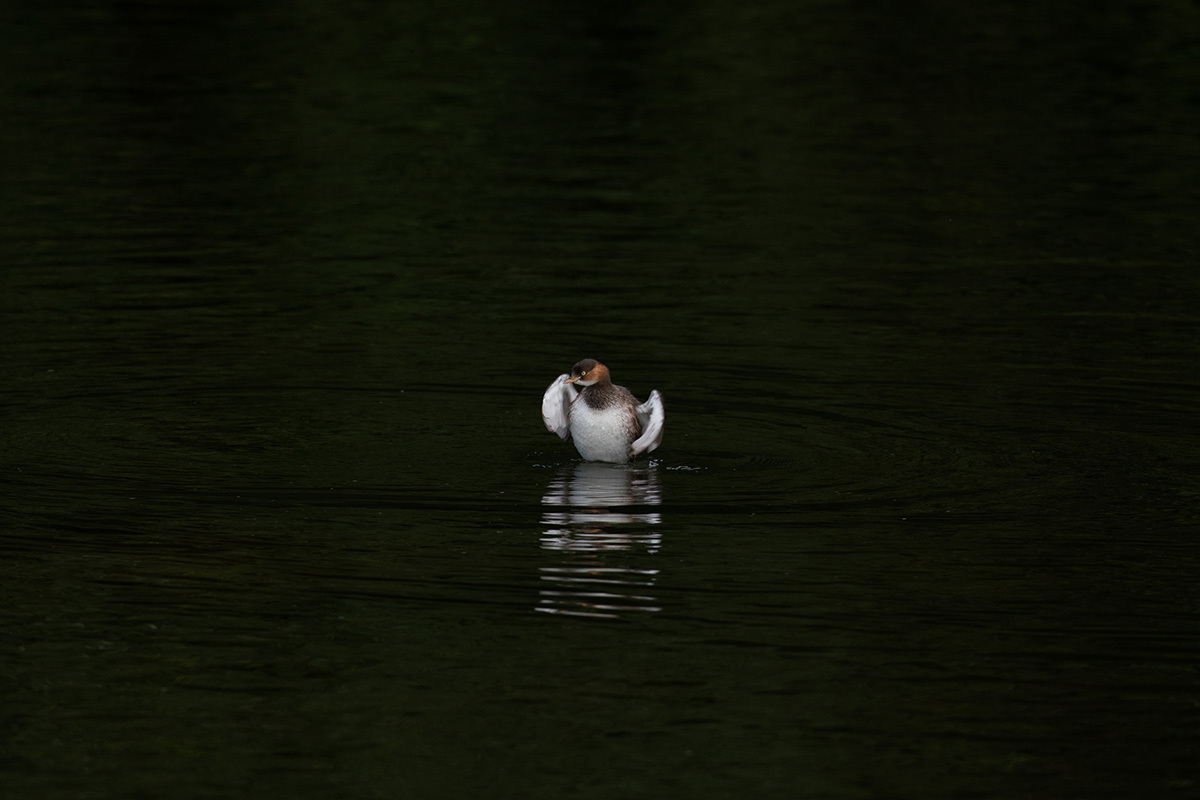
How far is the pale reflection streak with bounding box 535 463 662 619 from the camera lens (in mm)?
10719

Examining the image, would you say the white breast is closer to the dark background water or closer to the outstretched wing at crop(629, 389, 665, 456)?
the outstretched wing at crop(629, 389, 665, 456)

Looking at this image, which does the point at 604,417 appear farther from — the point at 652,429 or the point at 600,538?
the point at 600,538

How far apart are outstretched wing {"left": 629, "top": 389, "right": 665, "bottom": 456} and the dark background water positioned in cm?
22

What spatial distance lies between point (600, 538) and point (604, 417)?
1849 mm

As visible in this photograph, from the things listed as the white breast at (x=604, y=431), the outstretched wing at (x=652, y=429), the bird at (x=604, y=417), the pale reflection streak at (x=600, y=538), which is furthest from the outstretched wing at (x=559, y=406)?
the outstretched wing at (x=652, y=429)

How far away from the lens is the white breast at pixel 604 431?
13523 mm

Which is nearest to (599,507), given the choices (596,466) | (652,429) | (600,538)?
(600,538)

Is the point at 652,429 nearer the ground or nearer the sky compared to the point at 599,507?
nearer the sky

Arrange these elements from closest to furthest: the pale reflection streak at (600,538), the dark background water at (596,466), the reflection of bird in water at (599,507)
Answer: the dark background water at (596,466)
the pale reflection streak at (600,538)
the reflection of bird in water at (599,507)

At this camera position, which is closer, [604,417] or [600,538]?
[600,538]

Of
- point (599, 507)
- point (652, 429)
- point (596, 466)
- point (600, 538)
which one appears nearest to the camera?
point (600, 538)

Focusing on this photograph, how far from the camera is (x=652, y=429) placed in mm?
13453

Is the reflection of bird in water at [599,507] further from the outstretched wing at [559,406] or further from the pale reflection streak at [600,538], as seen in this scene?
the outstretched wing at [559,406]

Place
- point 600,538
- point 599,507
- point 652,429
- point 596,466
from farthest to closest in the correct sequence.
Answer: point 596,466
point 652,429
point 599,507
point 600,538
